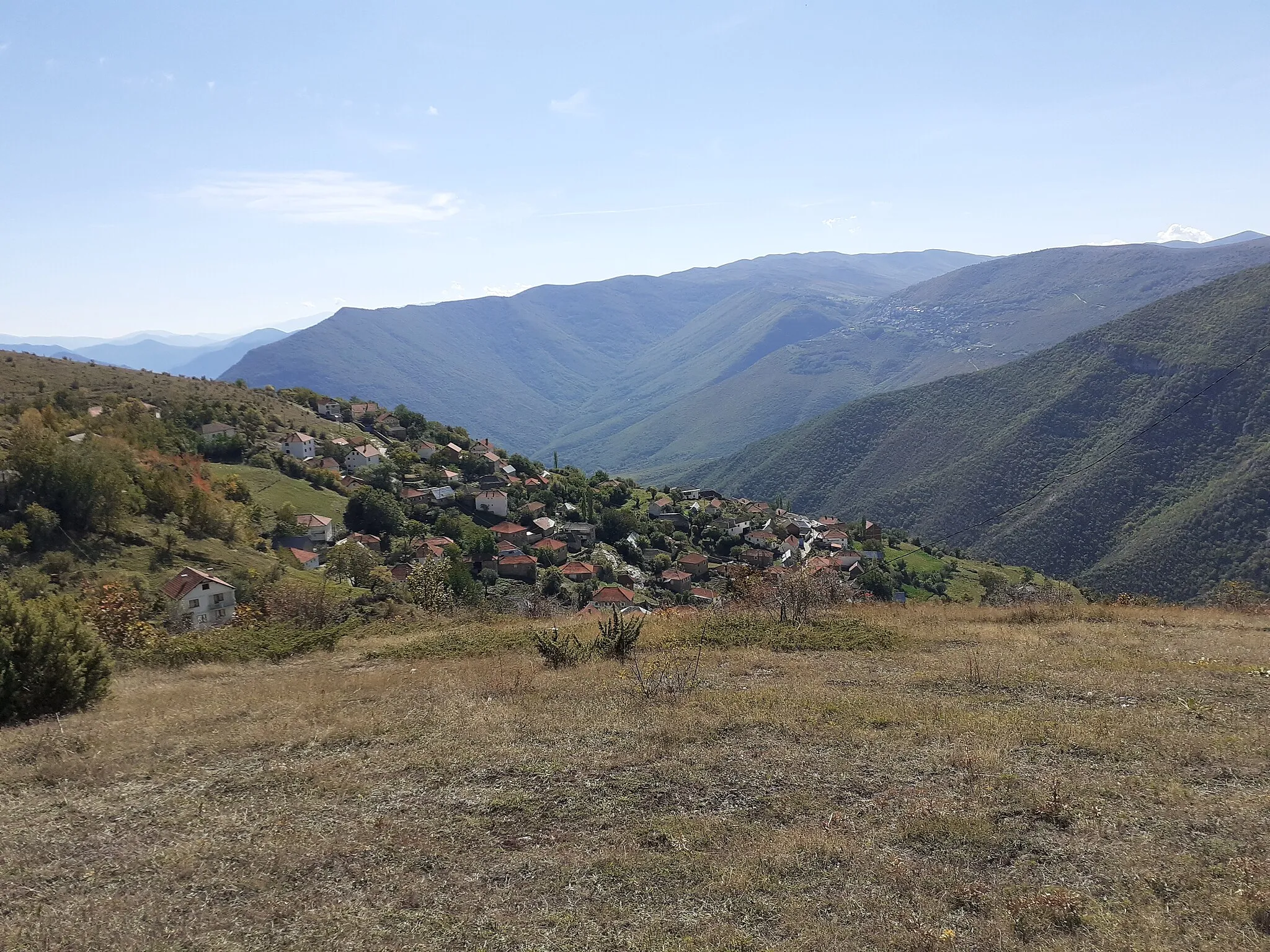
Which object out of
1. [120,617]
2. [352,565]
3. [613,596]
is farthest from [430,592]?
[613,596]

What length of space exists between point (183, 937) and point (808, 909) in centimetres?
455

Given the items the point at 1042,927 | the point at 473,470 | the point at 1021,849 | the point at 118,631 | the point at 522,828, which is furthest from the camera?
the point at 473,470

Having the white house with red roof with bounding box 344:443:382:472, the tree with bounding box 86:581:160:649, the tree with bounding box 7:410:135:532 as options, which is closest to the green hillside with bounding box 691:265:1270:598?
the white house with red roof with bounding box 344:443:382:472

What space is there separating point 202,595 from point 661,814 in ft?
93.8

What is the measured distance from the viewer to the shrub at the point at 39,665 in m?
10.7

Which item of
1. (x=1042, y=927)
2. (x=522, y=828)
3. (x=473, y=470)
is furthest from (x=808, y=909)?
(x=473, y=470)

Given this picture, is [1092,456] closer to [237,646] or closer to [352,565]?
[352,565]

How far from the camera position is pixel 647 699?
35.0 ft

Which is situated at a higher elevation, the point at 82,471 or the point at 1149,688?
the point at 82,471

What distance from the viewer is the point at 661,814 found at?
710 centimetres

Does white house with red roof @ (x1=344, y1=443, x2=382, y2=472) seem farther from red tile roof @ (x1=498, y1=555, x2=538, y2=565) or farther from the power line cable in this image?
the power line cable

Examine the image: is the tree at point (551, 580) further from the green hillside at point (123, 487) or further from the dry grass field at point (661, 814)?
the dry grass field at point (661, 814)

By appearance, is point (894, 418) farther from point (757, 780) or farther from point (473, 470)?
point (757, 780)

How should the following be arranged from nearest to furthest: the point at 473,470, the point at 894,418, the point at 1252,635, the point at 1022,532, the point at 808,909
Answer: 1. the point at 808,909
2. the point at 1252,635
3. the point at 473,470
4. the point at 1022,532
5. the point at 894,418
